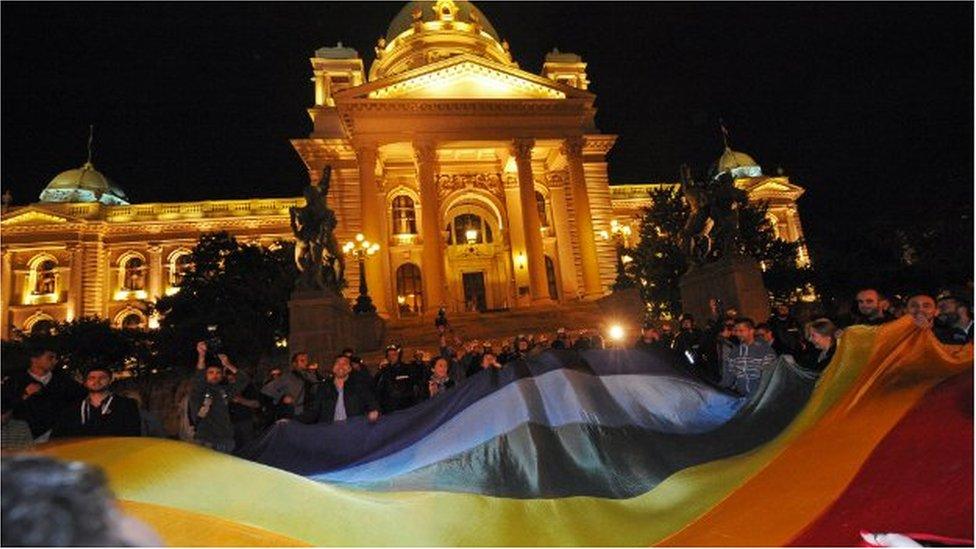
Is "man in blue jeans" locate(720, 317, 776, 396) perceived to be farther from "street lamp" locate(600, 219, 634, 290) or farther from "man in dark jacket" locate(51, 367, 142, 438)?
"street lamp" locate(600, 219, 634, 290)

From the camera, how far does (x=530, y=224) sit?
118 feet

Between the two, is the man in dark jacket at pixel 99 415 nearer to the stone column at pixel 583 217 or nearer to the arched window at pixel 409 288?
the stone column at pixel 583 217

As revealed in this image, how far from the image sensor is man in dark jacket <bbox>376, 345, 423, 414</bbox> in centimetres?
884

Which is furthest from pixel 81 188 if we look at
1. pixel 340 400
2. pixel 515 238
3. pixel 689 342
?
pixel 689 342

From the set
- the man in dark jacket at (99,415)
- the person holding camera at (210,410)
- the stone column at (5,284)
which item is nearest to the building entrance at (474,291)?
the person holding camera at (210,410)

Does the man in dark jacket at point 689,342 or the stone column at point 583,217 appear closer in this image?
the man in dark jacket at point 689,342

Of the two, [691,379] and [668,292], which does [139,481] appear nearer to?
[691,379]

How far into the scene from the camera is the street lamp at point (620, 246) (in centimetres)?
2431

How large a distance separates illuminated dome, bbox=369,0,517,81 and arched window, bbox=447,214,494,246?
46.7 feet

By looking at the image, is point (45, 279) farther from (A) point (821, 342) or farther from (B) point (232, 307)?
(A) point (821, 342)

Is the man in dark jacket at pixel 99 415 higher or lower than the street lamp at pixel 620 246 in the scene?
lower

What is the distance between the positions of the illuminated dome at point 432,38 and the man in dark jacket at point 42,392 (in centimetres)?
4479

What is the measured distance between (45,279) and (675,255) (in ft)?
159

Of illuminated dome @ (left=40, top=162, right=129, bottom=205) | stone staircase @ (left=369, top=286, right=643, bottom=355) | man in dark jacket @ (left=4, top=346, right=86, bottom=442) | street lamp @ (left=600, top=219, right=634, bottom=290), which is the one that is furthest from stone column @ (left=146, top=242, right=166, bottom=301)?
man in dark jacket @ (left=4, top=346, right=86, bottom=442)
